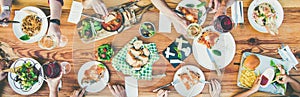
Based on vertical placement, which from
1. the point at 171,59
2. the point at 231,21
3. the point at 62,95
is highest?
the point at 231,21

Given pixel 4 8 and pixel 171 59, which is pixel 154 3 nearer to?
pixel 171 59

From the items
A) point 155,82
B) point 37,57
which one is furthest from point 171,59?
point 37,57

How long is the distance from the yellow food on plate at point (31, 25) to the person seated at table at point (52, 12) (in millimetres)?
45

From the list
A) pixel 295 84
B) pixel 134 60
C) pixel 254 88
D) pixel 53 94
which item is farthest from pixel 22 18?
pixel 295 84

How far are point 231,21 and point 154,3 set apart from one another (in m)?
0.30

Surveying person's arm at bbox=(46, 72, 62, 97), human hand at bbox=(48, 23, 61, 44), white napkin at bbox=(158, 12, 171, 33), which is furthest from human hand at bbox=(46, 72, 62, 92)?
white napkin at bbox=(158, 12, 171, 33)

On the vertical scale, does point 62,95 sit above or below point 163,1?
below

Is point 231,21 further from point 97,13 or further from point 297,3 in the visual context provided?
point 97,13

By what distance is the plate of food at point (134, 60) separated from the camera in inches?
48.3

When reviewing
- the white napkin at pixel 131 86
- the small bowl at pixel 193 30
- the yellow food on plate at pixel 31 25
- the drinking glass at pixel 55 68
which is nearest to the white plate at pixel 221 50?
the small bowl at pixel 193 30

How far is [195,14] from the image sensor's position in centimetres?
125

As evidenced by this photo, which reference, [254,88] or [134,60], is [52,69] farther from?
[254,88]

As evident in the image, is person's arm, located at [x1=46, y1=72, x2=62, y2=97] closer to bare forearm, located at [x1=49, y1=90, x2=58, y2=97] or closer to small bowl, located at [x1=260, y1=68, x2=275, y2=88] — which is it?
bare forearm, located at [x1=49, y1=90, x2=58, y2=97]

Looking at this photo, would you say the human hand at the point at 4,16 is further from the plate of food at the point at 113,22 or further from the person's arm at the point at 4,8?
the plate of food at the point at 113,22
